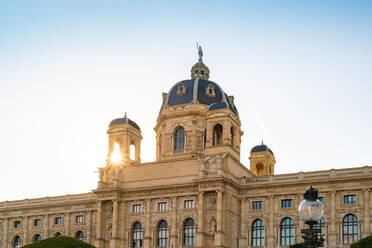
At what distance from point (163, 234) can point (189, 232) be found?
12.0ft

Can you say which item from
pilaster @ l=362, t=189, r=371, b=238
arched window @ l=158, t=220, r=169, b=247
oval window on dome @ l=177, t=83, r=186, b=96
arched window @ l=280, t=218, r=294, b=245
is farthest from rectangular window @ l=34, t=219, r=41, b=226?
pilaster @ l=362, t=189, r=371, b=238

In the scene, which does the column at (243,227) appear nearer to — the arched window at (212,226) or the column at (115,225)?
the arched window at (212,226)

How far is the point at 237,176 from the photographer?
75125 millimetres

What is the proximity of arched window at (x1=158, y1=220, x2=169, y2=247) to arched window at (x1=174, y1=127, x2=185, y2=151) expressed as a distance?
13.2 metres

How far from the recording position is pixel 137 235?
247 ft

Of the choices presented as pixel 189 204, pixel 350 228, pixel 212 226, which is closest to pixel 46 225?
pixel 189 204

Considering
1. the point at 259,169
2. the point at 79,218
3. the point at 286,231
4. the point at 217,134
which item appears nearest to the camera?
the point at 286,231

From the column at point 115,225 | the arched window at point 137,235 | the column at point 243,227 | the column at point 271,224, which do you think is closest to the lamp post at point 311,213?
the column at point 271,224

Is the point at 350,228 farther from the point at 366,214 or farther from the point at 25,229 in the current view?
the point at 25,229

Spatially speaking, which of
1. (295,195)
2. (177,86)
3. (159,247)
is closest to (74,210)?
(159,247)

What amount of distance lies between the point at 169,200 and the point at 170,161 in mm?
5077

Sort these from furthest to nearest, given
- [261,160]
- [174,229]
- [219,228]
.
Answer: [261,160] → [174,229] → [219,228]

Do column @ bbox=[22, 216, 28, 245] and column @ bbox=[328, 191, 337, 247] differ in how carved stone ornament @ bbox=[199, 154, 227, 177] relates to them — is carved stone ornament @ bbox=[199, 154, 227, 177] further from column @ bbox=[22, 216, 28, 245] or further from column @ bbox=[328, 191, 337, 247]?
column @ bbox=[22, 216, 28, 245]

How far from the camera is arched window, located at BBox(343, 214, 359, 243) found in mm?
65625
